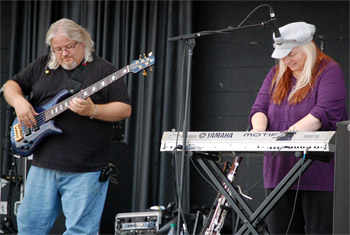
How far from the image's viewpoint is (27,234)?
3.29 m

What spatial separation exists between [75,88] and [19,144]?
453 mm

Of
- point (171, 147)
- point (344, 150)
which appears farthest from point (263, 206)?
point (344, 150)

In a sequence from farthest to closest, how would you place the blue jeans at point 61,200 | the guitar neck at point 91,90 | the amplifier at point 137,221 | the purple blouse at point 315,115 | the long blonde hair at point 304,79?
the amplifier at point 137,221
the guitar neck at point 91,90
the blue jeans at point 61,200
the long blonde hair at point 304,79
the purple blouse at point 315,115

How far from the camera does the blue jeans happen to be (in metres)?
3.22

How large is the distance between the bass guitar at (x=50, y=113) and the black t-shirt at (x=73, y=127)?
29 millimetres

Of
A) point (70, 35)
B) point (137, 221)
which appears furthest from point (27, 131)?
point (137, 221)

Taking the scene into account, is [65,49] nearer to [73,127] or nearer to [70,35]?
[70,35]

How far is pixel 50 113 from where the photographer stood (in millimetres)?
3377

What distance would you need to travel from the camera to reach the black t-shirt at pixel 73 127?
10.7 ft

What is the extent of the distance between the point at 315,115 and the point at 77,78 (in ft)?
4.16

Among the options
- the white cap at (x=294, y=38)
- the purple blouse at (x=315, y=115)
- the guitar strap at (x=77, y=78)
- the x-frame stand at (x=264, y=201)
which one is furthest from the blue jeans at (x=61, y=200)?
the white cap at (x=294, y=38)

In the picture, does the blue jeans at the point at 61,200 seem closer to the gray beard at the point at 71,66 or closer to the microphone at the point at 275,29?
the gray beard at the point at 71,66

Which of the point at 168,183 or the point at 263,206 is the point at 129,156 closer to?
the point at 168,183

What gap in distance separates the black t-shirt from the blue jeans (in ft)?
0.17
